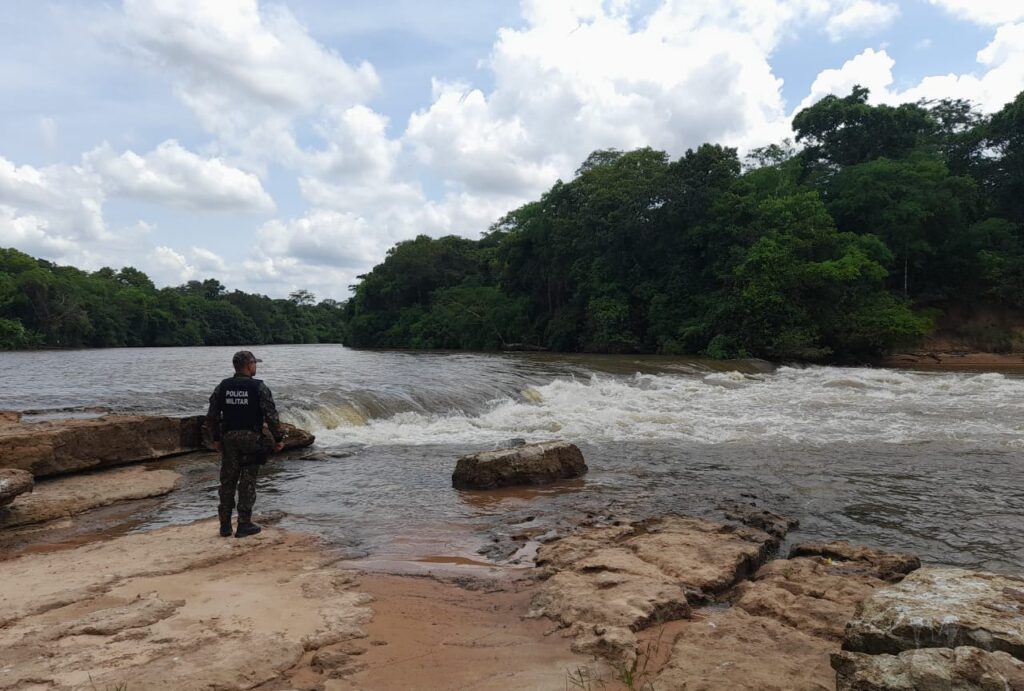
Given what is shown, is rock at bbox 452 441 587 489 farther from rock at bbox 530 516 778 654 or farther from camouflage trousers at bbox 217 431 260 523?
camouflage trousers at bbox 217 431 260 523

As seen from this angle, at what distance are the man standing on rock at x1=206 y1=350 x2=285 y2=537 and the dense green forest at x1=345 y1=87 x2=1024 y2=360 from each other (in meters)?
26.1

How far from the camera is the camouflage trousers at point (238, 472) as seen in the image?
19.8 ft

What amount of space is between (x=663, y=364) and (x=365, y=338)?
42119 mm

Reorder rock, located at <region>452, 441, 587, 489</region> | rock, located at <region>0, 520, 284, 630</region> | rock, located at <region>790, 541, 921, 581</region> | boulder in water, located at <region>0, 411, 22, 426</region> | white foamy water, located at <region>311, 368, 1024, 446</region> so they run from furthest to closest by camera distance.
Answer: white foamy water, located at <region>311, 368, 1024, 446</region>, boulder in water, located at <region>0, 411, 22, 426</region>, rock, located at <region>452, 441, 587, 489</region>, rock, located at <region>790, 541, 921, 581</region>, rock, located at <region>0, 520, 284, 630</region>

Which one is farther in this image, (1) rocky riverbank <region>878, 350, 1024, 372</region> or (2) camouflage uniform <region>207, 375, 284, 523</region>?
(1) rocky riverbank <region>878, 350, 1024, 372</region>

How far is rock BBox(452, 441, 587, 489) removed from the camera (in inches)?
311

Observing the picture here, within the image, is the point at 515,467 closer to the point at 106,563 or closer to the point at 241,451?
the point at 241,451

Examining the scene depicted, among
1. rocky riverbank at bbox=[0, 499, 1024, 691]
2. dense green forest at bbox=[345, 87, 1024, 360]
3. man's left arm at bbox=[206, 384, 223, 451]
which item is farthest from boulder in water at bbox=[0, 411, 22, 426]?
dense green forest at bbox=[345, 87, 1024, 360]

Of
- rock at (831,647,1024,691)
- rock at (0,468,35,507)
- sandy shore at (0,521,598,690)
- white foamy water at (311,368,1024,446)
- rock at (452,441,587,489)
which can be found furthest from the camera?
white foamy water at (311,368,1024,446)

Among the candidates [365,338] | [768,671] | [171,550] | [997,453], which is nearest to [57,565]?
[171,550]

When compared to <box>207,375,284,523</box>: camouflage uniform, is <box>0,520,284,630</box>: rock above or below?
below

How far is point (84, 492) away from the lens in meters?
7.54

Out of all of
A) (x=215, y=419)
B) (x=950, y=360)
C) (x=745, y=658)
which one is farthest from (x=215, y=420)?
(x=950, y=360)

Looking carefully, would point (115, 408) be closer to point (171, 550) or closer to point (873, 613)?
point (171, 550)
